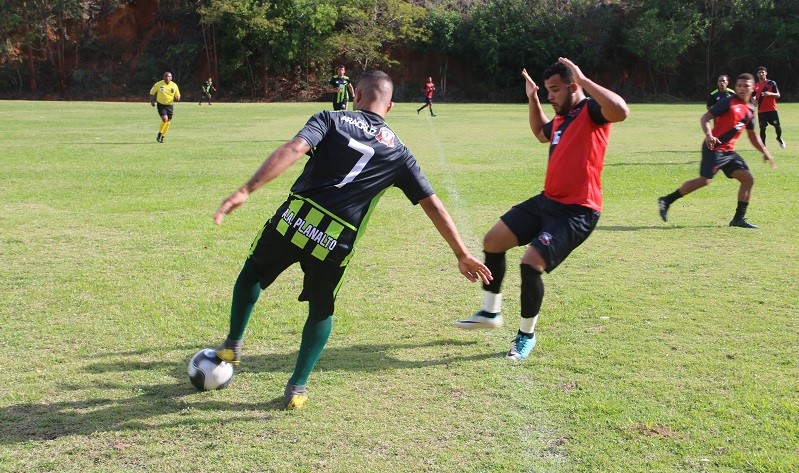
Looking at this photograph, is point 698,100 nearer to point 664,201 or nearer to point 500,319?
point 664,201

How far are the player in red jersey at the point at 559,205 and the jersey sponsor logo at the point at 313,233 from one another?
155cm

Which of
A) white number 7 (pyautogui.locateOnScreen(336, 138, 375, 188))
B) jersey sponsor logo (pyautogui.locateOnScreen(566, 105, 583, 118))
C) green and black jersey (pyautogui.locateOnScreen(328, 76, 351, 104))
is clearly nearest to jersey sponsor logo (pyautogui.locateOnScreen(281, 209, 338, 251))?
white number 7 (pyautogui.locateOnScreen(336, 138, 375, 188))

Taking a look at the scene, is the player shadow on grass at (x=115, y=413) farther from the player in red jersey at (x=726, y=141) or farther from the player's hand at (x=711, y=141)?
the player's hand at (x=711, y=141)

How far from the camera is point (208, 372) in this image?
187 inches

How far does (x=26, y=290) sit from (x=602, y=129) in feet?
16.4

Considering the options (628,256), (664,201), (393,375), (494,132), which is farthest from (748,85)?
(494,132)

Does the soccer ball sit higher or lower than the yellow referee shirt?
lower

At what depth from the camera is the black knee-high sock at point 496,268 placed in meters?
5.86

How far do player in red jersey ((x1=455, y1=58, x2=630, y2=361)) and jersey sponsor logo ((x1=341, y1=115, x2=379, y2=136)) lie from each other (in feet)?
4.96

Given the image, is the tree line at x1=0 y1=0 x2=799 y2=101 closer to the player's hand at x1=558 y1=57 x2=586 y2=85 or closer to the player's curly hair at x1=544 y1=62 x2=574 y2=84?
the player's curly hair at x1=544 y1=62 x2=574 y2=84

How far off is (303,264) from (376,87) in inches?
43.5

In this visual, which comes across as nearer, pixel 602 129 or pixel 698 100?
pixel 602 129

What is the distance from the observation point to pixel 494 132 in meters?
25.8

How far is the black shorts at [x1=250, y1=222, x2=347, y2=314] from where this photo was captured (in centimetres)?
457
